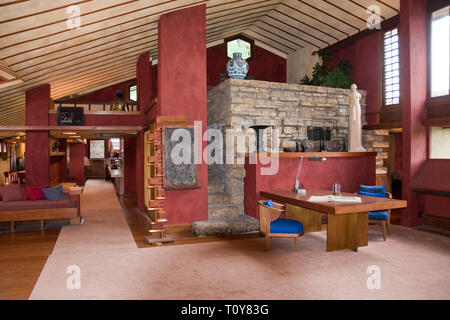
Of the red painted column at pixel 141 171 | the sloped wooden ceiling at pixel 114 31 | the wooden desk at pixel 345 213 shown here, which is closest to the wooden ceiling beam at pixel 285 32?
the sloped wooden ceiling at pixel 114 31

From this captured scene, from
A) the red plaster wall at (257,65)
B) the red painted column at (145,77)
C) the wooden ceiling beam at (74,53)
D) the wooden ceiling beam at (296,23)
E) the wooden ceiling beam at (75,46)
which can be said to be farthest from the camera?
the red plaster wall at (257,65)

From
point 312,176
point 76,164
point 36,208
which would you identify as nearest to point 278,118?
point 312,176

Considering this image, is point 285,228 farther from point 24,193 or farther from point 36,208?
point 24,193

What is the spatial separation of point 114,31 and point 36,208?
382 centimetres

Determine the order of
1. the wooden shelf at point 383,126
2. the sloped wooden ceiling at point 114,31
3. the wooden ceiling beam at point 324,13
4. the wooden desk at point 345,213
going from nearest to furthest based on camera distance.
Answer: the wooden desk at point 345,213 < the sloped wooden ceiling at point 114,31 < the wooden shelf at point 383,126 < the wooden ceiling beam at point 324,13

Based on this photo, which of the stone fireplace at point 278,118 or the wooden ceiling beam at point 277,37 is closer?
the stone fireplace at point 278,118

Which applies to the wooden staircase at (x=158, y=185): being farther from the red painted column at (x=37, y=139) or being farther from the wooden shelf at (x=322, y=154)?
the red painted column at (x=37, y=139)

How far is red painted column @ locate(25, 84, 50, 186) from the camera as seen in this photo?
30.9ft

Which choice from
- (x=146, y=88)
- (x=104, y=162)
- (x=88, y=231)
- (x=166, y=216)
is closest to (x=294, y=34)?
(x=146, y=88)

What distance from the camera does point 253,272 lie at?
4.40 m

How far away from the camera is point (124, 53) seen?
8.73 m

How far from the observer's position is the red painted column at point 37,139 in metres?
9.41

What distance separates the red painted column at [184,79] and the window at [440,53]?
181 inches

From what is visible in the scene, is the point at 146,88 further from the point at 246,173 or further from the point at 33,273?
the point at 33,273
